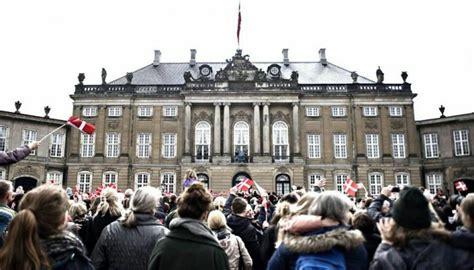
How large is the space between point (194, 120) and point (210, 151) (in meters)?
3.40

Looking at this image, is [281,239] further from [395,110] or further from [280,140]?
[395,110]

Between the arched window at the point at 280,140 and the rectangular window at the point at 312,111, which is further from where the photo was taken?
the rectangular window at the point at 312,111

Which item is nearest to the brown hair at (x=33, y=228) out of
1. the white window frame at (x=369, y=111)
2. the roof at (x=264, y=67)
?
the white window frame at (x=369, y=111)

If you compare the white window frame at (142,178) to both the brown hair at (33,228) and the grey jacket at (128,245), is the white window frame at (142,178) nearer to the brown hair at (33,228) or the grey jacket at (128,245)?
the grey jacket at (128,245)

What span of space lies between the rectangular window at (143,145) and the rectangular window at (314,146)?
1538 cm

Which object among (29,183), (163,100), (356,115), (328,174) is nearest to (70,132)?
(29,183)

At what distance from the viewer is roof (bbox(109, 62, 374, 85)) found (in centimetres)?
3991

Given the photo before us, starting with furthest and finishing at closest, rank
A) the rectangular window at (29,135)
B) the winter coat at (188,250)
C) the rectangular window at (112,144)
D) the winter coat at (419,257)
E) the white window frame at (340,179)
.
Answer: the rectangular window at (112,144) < the white window frame at (340,179) < the rectangular window at (29,135) < the winter coat at (188,250) < the winter coat at (419,257)

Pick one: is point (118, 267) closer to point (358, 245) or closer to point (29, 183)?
point (358, 245)

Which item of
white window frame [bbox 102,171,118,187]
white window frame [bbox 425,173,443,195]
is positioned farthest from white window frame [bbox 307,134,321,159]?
white window frame [bbox 102,171,118,187]

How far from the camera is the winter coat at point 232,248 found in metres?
5.15

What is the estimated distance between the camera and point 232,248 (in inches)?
205

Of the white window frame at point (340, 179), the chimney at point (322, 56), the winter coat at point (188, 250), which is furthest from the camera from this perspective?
the chimney at point (322, 56)

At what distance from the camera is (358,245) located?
2.86 meters
